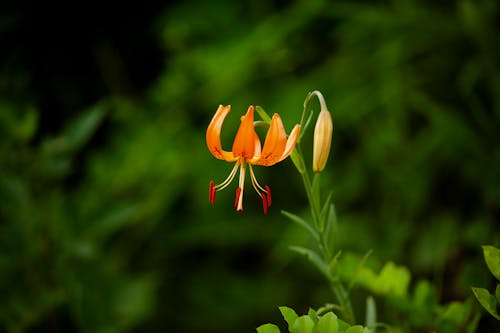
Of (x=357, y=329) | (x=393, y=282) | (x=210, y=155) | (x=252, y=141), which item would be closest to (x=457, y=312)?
(x=393, y=282)

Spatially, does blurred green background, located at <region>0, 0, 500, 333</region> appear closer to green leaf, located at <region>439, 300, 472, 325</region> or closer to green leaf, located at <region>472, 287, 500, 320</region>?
green leaf, located at <region>439, 300, 472, 325</region>

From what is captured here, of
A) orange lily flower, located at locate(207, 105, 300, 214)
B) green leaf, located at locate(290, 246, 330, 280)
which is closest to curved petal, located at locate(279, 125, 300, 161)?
orange lily flower, located at locate(207, 105, 300, 214)

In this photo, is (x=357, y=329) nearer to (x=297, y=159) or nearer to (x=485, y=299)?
(x=485, y=299)

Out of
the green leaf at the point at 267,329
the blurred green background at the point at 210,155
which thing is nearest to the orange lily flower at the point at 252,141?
the green leaf at the point at 267,329

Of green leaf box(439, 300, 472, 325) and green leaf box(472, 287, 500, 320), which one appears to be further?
green leaf box(439, 300, 472, 325)

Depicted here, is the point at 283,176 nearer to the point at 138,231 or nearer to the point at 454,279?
the point at 138,231
